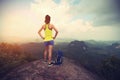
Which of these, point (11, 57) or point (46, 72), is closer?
point (46, 72)

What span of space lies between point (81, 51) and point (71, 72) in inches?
105

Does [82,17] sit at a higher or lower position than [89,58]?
higher

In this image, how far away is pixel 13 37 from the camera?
411 inches

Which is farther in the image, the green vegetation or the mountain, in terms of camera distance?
the green vegetation

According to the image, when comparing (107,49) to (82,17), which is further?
(107,49)

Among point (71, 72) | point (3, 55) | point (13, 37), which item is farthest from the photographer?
point (13, 37)

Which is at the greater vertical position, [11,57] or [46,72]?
[11,57]

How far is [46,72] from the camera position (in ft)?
27.7

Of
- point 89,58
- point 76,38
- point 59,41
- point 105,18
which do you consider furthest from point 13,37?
point 105,18

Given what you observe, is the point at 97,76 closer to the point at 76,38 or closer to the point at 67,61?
the point at 67,61

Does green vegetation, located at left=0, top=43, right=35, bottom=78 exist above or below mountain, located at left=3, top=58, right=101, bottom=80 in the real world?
above

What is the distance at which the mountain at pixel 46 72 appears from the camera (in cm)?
825

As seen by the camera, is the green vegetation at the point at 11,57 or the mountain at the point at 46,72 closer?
the mountain at the point at 46,72

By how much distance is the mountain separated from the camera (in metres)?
8.25
